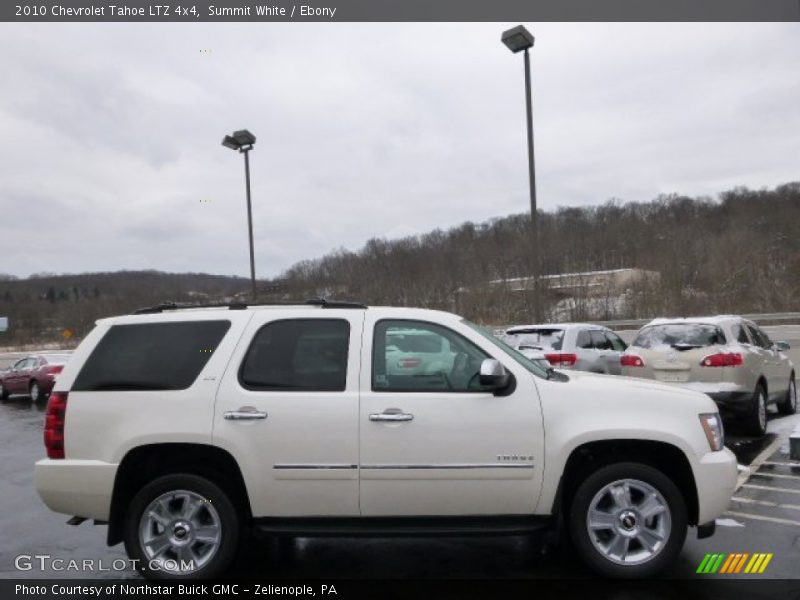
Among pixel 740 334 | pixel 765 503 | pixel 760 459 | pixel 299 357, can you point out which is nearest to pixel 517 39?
pixel 740 334

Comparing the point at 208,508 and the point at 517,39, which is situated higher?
the point at 517,39

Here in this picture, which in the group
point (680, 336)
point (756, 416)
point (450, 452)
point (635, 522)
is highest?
point (680, 336)

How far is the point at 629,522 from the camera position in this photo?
15.4 ft

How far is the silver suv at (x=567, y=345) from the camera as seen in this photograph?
39.3ft

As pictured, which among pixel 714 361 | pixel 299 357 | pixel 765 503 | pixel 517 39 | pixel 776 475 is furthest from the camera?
pixel 517 39

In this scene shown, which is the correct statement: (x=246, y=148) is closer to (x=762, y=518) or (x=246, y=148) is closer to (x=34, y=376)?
(x=34, y=376)

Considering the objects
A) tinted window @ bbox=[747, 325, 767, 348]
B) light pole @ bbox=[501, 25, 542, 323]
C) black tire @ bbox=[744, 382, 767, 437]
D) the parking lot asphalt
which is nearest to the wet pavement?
the parking lot asphalt

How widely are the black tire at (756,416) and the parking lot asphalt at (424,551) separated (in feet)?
7.82

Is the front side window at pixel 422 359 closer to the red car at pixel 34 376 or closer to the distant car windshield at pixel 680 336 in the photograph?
the distant car windshield at pixel 680 336

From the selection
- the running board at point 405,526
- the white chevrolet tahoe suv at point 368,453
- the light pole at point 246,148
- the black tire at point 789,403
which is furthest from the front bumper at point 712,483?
the light pole at point 246,148

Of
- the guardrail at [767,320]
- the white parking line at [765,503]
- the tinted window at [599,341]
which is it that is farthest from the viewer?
the guardrail at [767,320]

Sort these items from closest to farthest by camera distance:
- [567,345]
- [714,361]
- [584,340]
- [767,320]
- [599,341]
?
1. [714,361]
2. [567,345]
3. [584,340]
4. [599,341]
5. [767,320]

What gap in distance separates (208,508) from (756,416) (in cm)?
780

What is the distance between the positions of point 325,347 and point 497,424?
1279mm
